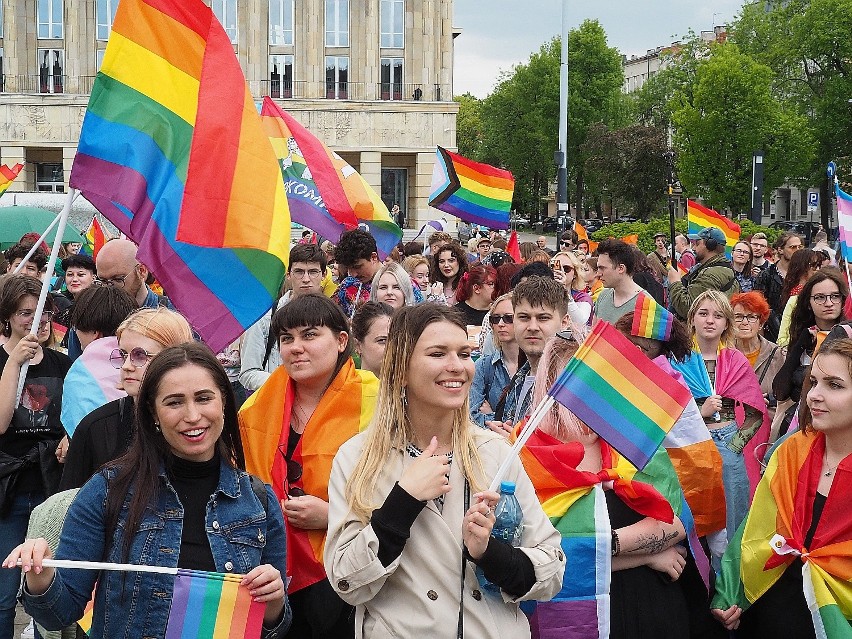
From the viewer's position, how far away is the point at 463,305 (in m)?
9.13

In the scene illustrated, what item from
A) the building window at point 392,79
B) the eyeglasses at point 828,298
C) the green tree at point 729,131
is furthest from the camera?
the building window at point 392,79

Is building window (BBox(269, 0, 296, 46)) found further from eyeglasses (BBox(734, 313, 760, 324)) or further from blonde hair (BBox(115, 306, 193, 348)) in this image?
blonde hair (BBox(115, 306, 193, 348))

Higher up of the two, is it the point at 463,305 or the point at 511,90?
the point at 511,90

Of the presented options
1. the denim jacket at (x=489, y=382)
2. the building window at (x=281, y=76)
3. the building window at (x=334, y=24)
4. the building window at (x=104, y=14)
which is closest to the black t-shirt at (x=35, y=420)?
the denim jacket at (x=489, y=382)

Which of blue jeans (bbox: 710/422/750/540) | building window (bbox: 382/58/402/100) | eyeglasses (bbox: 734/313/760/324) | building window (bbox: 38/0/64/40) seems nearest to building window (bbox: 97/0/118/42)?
building window (bbox: 38/0/64/40)

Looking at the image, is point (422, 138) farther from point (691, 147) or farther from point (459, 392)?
point (459, 392)

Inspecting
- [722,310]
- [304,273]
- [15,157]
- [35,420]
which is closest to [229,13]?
[15,157]

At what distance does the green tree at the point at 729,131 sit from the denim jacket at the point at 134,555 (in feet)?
154

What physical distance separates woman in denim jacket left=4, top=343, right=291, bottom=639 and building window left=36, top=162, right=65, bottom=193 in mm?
54384

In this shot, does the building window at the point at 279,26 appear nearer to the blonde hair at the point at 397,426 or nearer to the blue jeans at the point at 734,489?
the blue jeans at the point at 734,489

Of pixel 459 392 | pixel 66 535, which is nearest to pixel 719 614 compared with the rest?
pixel 459 392

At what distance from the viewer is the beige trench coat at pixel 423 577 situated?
3.19 metres

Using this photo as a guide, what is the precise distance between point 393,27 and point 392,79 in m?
2.56

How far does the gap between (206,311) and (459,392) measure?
224 centimetres
